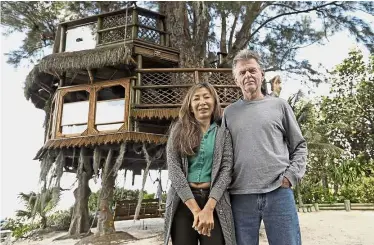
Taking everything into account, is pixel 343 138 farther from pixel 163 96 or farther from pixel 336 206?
pixel 163 96

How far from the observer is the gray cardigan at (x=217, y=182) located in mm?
1441

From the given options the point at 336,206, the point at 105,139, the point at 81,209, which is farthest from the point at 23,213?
the point at 336,206

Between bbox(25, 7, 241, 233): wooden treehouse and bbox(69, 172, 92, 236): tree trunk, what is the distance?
3.58 ft

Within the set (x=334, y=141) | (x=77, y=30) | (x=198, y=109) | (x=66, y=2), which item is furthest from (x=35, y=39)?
(x=334, y=141)

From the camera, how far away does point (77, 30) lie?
632cm

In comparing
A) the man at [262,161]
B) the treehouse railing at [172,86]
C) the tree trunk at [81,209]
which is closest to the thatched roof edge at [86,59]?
the treehouse railing at [172,86]

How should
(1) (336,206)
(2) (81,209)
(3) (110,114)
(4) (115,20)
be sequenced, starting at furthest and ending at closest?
1. (1) (336,206)
2. (2) (81,209)
3. (4) (115,20)
4. (3) (110,114)

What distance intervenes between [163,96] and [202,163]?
4.21 m

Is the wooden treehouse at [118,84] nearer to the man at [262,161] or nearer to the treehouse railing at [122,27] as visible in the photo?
the treehouse railing at [122,27]

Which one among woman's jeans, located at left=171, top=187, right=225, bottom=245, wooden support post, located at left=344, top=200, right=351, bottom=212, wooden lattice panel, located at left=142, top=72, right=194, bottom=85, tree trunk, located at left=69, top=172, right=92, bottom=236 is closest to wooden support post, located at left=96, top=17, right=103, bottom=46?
wooden lattice panel, located at left=142, top=72, right=194, bottom=85

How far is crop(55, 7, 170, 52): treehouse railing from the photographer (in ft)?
19.3

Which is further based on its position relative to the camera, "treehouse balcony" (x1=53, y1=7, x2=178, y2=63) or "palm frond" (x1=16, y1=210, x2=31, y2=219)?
"palm frond" (x1=16, y1=210, x2=31, y2=219)

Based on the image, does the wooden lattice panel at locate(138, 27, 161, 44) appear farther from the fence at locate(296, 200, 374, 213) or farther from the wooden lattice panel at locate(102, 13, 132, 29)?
the fence at locate(296, 200, 374, 213)

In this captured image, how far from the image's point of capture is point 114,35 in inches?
235
